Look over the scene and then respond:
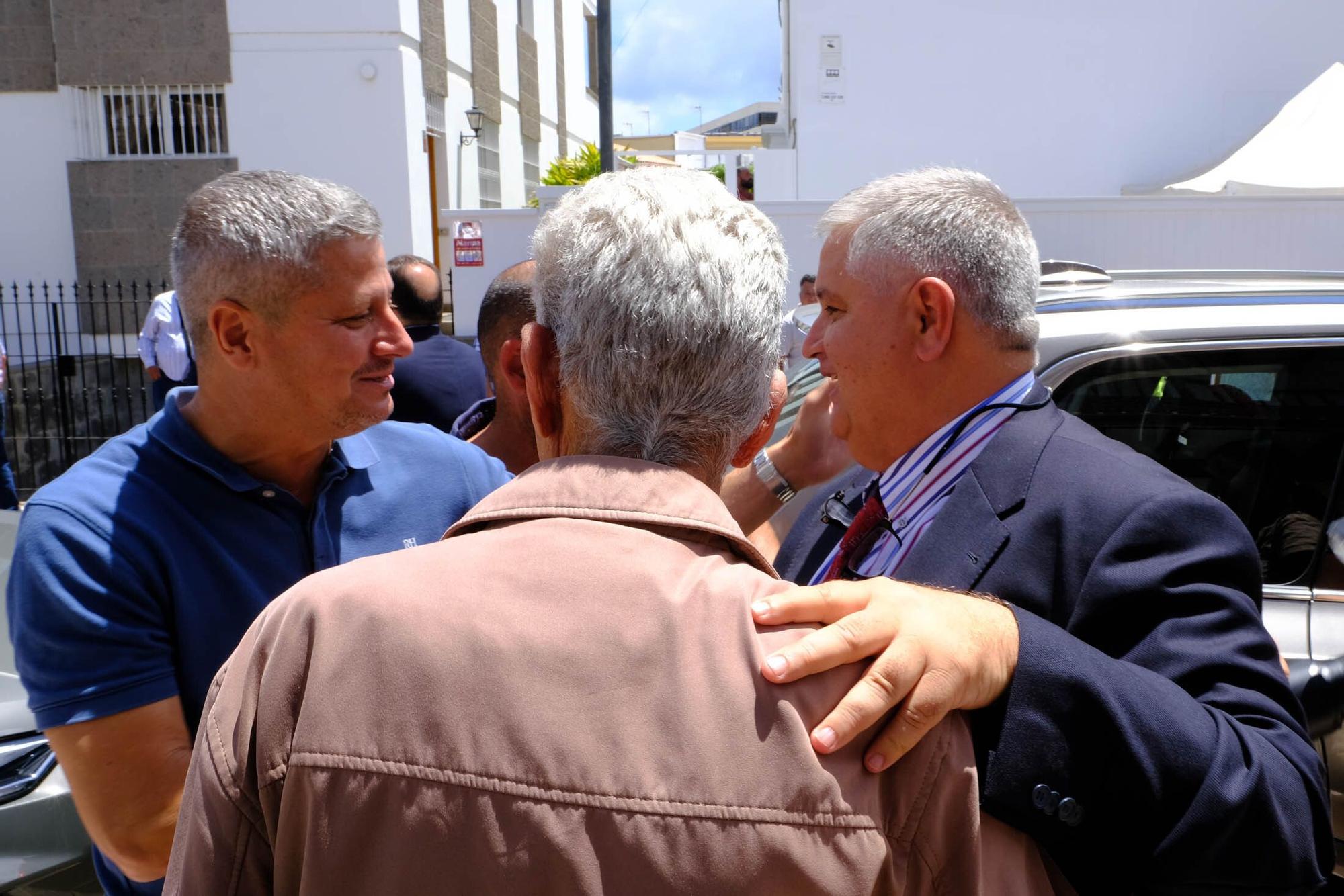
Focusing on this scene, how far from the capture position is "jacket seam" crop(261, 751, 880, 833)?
38.8 inches

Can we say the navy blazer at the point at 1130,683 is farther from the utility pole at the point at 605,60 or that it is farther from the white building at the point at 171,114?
the white building at the point at 171,114

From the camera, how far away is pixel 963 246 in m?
2.06

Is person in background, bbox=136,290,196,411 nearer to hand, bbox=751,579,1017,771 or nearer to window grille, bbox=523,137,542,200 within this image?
hand, bbox=751,579,1017,771

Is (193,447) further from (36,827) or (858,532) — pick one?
(36,827)

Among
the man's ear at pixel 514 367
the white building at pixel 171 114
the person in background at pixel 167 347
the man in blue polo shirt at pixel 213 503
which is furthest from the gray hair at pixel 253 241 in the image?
the white building at pixel 171 114

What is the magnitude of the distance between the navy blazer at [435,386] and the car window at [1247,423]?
240 cm

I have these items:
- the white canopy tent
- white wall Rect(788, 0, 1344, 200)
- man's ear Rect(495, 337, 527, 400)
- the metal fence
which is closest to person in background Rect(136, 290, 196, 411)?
the metal fence

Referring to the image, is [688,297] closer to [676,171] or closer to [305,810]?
[676,171]

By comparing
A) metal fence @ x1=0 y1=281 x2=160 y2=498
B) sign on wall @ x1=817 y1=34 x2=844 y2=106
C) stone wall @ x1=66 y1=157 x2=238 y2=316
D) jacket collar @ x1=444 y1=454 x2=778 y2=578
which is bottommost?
metal fence @ x1=0 y1=281 x2=160 y2=498

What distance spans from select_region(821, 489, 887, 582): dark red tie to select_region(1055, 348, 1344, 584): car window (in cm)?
74

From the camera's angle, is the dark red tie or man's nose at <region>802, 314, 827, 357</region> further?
man's nose at <region>802, 314, 827, 357</region>

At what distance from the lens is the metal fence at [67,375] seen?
423 inches

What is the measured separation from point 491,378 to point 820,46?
11153mm

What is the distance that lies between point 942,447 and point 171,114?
519 inches
